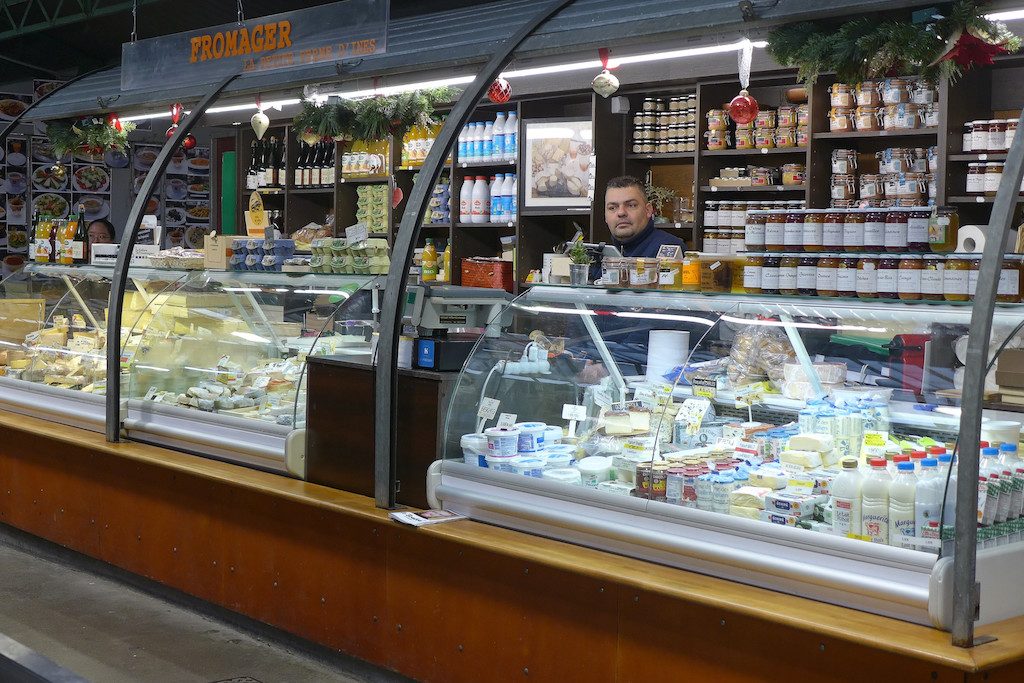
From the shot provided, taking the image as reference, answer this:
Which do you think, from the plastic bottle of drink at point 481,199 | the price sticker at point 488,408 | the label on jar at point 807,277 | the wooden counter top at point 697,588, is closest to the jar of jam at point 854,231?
the label on jar at point 807,277

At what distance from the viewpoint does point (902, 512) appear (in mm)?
2828

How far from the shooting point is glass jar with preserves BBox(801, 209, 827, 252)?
3545 mm

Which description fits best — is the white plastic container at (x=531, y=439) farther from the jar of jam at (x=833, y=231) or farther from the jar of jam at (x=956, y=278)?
the jar of jam at (x=956, y=278)

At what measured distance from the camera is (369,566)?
157 inches

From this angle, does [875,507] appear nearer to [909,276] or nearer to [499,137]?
[909,276]

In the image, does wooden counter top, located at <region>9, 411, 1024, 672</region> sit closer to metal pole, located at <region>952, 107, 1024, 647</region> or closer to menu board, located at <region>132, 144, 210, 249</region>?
metal pole, located at <region>952, 107, 1024, 647</region>

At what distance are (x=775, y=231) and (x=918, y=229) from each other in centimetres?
45

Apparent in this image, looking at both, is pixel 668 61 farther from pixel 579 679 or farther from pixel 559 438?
pixel 579 679

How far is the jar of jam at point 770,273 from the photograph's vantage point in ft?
11.7

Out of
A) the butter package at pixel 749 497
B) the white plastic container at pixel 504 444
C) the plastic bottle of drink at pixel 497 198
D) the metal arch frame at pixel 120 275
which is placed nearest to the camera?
the butter package at pixel 749 497

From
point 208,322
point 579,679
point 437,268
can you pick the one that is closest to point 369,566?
point 579,679

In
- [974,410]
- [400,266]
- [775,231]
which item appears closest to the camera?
[974,410]

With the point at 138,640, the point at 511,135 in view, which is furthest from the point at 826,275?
the point at 511,135

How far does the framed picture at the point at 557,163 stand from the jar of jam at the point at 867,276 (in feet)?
13.1
